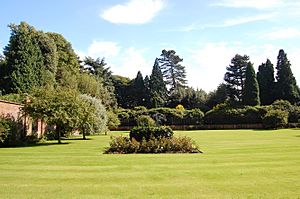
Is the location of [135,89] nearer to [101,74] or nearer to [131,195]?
[101,74]

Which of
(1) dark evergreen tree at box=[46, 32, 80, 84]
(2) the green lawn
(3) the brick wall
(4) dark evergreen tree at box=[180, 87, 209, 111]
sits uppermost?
(1) dark evergreen tree at box=[46, 32, 80, 84]

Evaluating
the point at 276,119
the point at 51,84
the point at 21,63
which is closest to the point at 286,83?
the point at 276,119

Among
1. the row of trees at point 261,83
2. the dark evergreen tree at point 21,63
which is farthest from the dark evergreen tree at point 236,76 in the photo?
the dark evergreen tree at point 21,63

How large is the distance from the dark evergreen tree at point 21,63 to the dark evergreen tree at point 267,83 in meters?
37.7

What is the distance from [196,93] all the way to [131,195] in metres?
64.2

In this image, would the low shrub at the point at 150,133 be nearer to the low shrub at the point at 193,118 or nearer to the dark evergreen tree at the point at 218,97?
the low shrub at the point at 193,118

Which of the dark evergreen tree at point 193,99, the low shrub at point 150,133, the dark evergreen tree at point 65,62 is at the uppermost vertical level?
the dark evergreen tree at point 65,62

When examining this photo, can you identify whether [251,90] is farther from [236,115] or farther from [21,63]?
[21,63]

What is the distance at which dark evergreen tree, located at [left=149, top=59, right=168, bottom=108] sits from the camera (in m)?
70.3

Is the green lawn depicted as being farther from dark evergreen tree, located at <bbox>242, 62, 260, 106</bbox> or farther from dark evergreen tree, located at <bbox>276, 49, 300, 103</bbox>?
dark evergreen tree, located at <bbox>276, 49, 300, 103</bbox>

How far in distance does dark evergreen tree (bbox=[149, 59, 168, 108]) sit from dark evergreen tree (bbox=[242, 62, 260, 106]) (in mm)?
16714

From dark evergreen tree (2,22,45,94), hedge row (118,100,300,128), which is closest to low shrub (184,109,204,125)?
hedge row (118,100,300,128)

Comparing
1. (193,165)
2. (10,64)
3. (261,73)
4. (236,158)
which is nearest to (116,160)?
(193,165)

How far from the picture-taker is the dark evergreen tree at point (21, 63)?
4425cm
